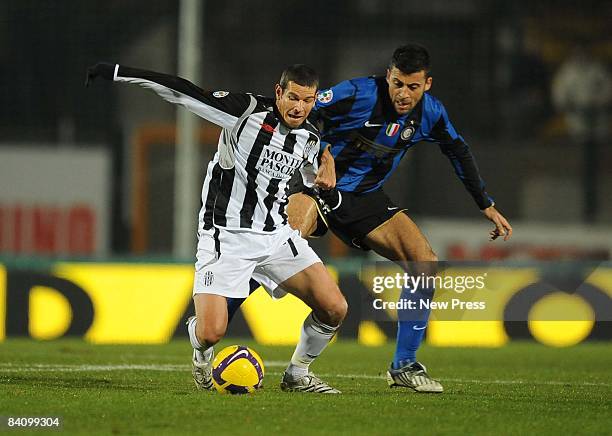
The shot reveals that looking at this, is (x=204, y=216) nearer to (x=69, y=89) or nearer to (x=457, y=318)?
(x=457, y=318)

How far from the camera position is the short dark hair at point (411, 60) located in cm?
705

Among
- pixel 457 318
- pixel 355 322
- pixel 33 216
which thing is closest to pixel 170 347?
pixel 355 322

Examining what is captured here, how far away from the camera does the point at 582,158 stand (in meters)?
18.2

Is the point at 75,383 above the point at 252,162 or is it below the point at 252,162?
below

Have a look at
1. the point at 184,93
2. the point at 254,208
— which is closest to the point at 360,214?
the point at 254,208

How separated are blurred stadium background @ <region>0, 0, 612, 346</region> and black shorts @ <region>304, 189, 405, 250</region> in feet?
27.5

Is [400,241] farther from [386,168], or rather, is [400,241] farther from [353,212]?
[386,168]

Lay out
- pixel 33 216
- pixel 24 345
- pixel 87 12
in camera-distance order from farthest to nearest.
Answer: pixel 87 12 → pixel 33 216 → pixel 24 345

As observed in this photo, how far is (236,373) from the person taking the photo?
21.9 feet

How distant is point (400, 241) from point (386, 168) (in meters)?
0.46

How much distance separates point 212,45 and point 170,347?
9.01 m

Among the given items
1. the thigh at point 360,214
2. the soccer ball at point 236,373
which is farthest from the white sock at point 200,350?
the thigh at point 360,214

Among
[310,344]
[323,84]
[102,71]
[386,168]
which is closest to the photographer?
[102,71]

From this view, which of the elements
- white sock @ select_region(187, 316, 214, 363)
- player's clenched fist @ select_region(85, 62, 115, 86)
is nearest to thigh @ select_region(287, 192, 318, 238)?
white sock @ select_region(187, 316, 214, 363)
